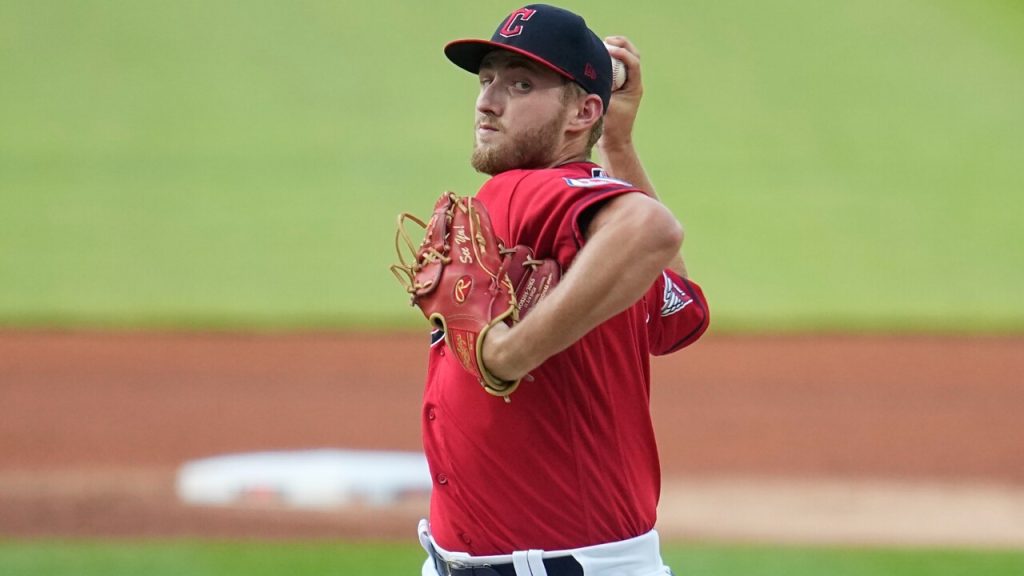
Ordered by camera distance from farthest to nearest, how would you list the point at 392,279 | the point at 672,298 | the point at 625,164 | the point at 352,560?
the point at 392,279
the point at 352,560
the point at 625,164
the point at 672,298

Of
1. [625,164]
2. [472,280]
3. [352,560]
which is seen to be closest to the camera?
[472,280]

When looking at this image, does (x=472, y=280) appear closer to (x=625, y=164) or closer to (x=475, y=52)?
(x=475, y=52)

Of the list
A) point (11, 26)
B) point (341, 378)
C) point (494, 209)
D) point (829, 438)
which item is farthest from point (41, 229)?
point (494, 209)

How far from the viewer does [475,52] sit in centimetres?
220

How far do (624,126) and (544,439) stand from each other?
0.86 meters

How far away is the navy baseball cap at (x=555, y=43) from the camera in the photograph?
2.06 m

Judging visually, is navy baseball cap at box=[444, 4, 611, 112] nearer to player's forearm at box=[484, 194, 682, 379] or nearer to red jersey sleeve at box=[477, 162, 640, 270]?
red jersey sleeve at box=[477, 162, 640, 270]

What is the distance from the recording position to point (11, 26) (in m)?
13.6

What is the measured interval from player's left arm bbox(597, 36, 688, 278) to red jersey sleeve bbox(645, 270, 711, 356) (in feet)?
0.35

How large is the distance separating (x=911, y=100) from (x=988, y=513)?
26.1ft

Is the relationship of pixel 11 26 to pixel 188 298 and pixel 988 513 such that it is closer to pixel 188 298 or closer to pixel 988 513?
pixel 188 298

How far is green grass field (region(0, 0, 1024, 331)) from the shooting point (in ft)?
34.8

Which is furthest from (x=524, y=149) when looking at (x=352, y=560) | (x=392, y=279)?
(x=392, y=279)

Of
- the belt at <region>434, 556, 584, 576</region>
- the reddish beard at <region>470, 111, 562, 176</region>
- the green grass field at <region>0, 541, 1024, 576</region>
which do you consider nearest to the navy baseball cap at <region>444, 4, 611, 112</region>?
the reddish beard at <region>470, 111, 562, 176</region>
